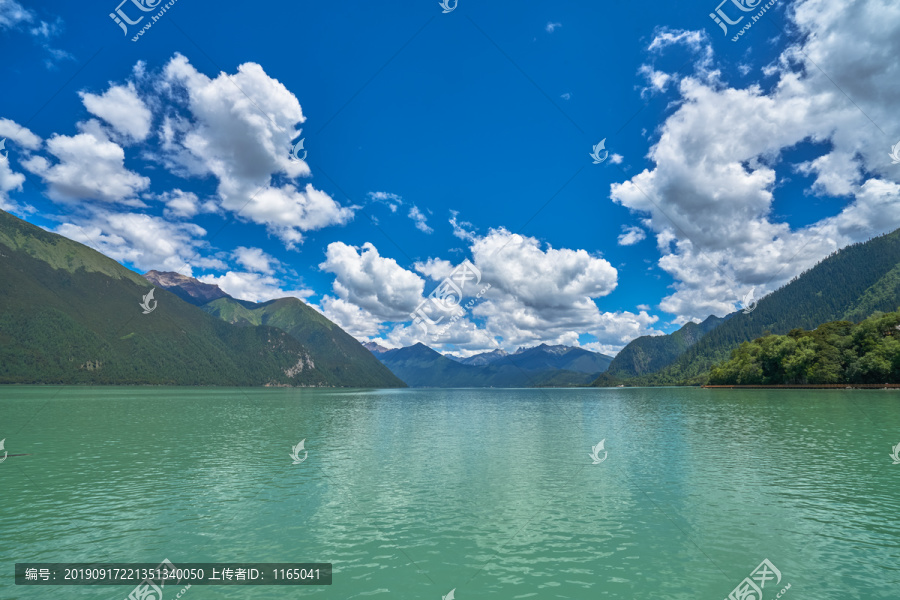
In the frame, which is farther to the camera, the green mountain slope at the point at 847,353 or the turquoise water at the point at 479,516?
the green mountain slope at the point at 847,353

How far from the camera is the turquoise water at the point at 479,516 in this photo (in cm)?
1784

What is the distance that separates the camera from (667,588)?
17.0 meters

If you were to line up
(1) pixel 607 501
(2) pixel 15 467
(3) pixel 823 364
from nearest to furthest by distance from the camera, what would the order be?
(1) pixel 607 501 < (2) pixel 15 467 < (3) pixel 823 364

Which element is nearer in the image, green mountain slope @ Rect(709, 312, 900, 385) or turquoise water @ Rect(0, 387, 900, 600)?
turquoise water @ Rect(0, 387, 900, 600)

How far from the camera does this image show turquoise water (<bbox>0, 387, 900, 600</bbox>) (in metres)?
17.8

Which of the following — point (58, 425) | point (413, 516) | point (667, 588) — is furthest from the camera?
point (58, 425)

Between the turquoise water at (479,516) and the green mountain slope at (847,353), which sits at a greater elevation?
the green mountain slope at (847,353)

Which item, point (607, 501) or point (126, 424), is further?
point (126, 424)

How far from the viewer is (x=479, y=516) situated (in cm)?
2628

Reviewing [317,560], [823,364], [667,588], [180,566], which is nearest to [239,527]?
[180,566]

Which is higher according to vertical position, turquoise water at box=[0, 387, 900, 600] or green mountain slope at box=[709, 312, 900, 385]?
green mountain slope at box=[709, 312, 900, 385]

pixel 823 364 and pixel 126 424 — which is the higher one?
pixel 823 364

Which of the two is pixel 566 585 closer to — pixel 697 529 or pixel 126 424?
A: pixel 697 529

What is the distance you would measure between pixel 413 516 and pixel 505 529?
236 inches
